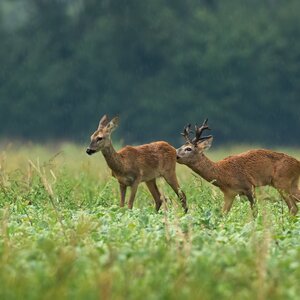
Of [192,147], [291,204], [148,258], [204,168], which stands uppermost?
[192,147]

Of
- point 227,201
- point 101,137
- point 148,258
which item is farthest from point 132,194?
point 148,258

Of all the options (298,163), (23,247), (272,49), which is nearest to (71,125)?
(272,49)

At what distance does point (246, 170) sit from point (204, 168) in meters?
0.49

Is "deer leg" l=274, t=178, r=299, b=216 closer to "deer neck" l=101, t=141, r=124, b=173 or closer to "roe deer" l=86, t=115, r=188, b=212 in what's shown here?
"roe deer" l=86, t=115, r=188, b=212

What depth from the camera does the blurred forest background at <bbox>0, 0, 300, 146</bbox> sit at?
41.3 meters

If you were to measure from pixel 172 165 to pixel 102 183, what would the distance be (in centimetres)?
160

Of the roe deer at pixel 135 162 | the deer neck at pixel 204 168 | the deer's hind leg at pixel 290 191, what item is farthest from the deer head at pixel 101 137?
the deer's hind leg at pixel 290 191

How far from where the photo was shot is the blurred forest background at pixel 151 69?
135 ft

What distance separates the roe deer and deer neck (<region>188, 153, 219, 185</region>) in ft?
1.27

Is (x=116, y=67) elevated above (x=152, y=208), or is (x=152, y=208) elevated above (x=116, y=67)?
(x=116, y=67)

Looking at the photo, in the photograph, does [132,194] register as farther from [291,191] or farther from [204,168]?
[291,191]

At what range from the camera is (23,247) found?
320 inches

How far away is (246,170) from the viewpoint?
13625mm

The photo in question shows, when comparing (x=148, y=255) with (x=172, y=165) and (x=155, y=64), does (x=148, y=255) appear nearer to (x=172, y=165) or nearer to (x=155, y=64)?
(x=172, y=165)
